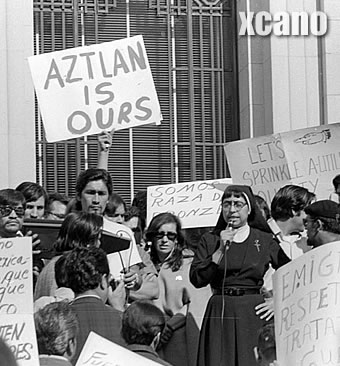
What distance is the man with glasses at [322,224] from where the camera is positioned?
295 inches

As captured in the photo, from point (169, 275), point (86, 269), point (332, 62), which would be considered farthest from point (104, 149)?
point (332, 62)

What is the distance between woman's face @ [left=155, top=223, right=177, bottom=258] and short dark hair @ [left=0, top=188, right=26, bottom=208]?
30.2 inches

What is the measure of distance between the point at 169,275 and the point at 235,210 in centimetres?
54

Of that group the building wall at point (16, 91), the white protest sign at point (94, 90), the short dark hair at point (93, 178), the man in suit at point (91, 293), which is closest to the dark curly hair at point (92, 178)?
the short dark hair at point (93, 178)

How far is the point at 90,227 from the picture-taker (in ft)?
24.7

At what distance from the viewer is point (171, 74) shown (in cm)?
1296

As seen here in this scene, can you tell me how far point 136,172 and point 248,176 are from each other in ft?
11.7

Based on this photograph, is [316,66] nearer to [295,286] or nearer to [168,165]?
[168,165]

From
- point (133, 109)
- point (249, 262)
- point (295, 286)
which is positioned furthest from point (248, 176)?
point (295, 286)

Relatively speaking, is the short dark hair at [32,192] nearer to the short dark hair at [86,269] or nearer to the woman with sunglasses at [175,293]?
the woman with sunglasses at [175,293]

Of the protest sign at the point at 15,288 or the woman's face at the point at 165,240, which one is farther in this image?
the woman's face at the point at 165,240

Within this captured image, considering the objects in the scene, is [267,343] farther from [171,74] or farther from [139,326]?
[171,74]

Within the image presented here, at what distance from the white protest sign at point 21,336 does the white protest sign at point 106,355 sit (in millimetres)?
212

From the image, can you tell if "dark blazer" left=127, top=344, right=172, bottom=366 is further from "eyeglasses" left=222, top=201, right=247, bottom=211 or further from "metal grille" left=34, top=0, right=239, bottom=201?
"metal grille" left=34, top=0, right=239, bottom=201
